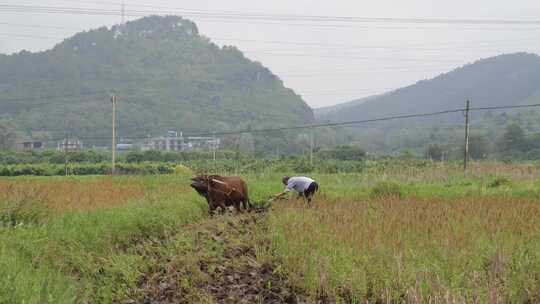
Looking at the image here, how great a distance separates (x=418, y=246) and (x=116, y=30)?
107111 millimetres

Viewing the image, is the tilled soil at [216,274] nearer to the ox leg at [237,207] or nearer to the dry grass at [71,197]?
the ox leg at [237,207]

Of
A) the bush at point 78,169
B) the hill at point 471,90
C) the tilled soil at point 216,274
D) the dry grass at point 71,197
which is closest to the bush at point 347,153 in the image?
the bush at point 78,169

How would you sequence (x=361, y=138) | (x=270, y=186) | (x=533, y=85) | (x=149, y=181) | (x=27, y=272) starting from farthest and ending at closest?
(x=533, y=85), (x=361, y=138), (x=149, y=181), (x=270, y=186), (x=27, y=272)

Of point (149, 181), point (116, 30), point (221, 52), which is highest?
point (116, 30)

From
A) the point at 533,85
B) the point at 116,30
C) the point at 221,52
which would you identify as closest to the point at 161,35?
the point at 116,30

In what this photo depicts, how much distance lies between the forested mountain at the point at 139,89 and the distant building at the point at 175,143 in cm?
204

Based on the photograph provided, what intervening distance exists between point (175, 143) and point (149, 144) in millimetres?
3760

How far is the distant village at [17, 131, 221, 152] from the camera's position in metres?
46.8

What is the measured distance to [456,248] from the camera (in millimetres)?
5242

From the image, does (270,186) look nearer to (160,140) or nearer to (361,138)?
(160,140)

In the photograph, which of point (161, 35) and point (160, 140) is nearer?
point (160, 140)

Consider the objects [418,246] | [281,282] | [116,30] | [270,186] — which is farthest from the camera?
[116,30]

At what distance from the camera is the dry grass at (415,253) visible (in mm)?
4215

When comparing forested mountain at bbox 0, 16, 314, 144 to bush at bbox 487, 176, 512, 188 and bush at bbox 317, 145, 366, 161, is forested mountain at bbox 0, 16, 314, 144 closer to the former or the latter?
bush at bbox 317, 145, 366, 161
